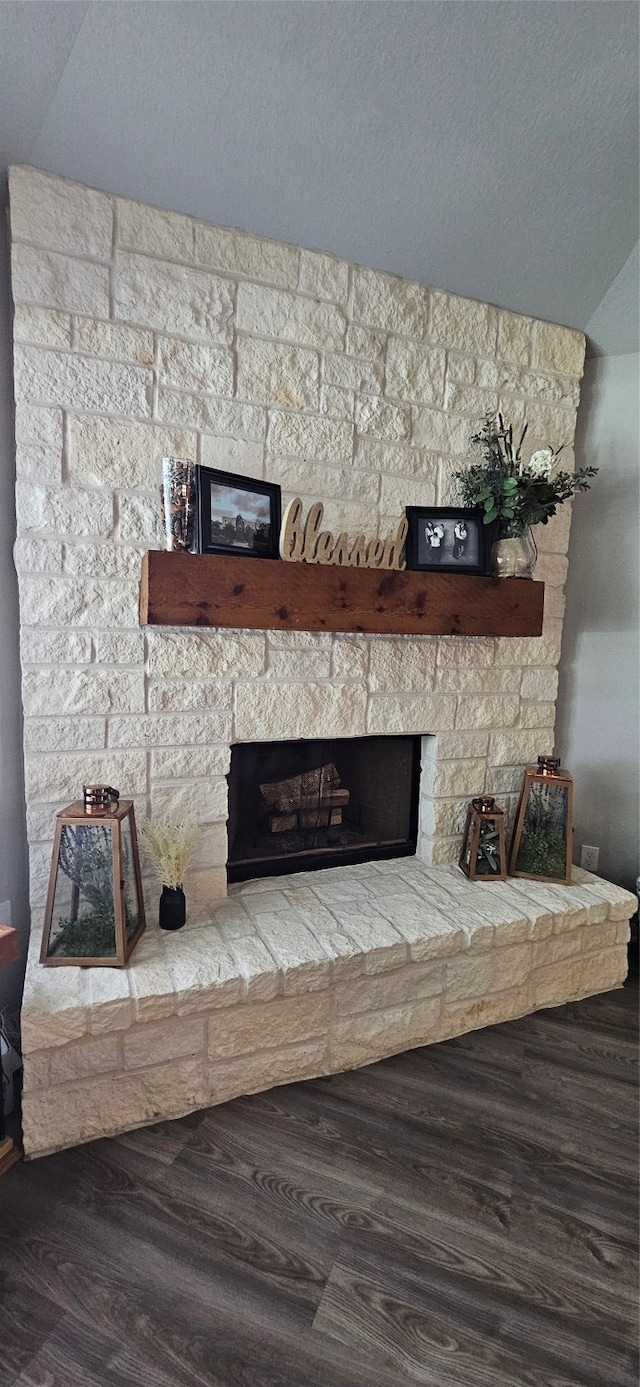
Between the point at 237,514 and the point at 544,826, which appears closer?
the point at 237,514

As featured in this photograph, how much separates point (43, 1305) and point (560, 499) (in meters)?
2.42

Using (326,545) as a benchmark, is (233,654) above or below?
below

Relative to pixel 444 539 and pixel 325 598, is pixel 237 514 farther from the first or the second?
pixel 444 539

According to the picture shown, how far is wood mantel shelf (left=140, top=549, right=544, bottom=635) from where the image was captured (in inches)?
63.9

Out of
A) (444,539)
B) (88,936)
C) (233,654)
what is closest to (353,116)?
(444,539)

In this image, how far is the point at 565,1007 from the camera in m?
2.07

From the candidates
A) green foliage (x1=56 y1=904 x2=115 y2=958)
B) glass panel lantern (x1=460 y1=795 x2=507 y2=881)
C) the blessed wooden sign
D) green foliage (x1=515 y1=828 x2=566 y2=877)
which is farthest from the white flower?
green foliage (x1=56 y1=904 x2=115 y2=958)

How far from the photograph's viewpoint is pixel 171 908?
1.75 meters

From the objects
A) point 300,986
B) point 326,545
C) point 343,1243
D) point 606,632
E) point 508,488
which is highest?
point 508,488

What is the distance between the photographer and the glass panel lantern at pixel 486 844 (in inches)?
84.7

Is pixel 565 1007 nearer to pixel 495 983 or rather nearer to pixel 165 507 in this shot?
pixel 495 983

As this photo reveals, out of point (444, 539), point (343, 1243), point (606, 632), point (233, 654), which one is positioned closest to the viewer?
point (343, 1243)

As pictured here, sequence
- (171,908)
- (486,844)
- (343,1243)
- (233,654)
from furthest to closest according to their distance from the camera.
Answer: (486,844) < (233,654) < (171,908) < (343,1243)

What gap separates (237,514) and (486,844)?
1.43m
